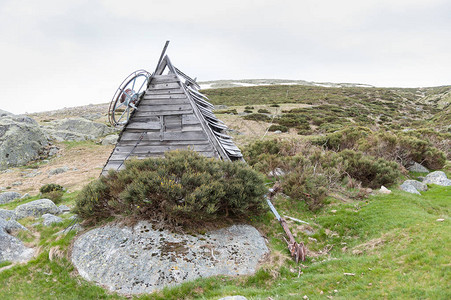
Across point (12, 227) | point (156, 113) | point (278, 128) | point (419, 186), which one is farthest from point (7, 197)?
point (278, 128)

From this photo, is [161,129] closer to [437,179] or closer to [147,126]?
[147,126]

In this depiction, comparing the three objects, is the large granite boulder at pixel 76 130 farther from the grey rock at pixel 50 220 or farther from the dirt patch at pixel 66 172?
the grey rock at pixel 50 220

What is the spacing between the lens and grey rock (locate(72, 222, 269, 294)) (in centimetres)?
602

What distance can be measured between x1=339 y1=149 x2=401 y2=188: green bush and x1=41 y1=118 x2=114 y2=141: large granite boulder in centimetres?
3097

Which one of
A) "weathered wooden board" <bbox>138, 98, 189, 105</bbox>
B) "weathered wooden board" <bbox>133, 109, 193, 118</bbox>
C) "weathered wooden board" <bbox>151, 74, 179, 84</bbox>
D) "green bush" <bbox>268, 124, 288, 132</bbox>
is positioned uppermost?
"weathered wooden board" <bbox>151, 74, 179, 84</bbox>

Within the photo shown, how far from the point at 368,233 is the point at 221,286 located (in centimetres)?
514

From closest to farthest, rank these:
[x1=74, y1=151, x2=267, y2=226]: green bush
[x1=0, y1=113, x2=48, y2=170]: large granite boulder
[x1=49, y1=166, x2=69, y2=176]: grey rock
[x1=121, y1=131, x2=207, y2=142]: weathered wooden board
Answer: [x1=74, y1=151, x2=267, y2=226]: green bush, [x1=121, y1=131, x2=207, y2=142]: weathered wooden board, [x1=49, y1=166, x2=69, y2=176]: grey rock, [x1=0, y1=113, x2=48, y2=170]: large granite boulder

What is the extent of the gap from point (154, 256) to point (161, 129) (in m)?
5.16

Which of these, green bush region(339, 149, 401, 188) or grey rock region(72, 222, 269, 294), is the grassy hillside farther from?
grey rock region(72, 222, 269, 294)

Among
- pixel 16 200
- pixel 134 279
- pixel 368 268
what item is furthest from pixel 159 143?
pixel 16 200

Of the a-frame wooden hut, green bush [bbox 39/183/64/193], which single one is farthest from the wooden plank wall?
green bush [bbox 39/183/64/193]

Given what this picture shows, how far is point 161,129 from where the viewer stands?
10117 millimetres

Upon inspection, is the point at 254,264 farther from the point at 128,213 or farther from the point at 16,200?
the point at 16,200

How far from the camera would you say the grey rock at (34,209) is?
34.5 feet
